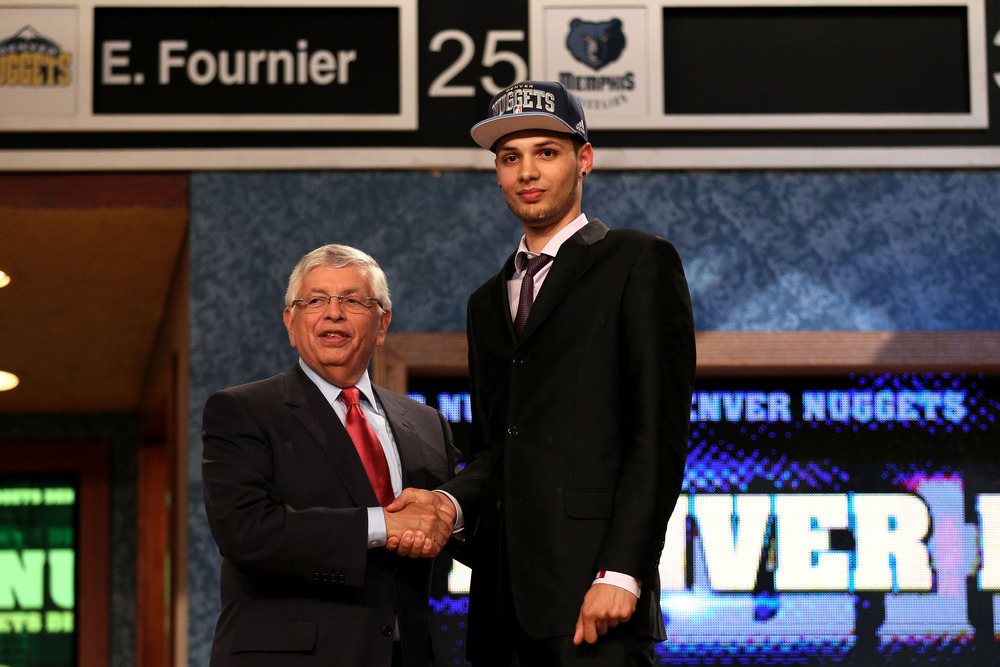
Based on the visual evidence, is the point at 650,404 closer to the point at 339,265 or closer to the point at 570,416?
the point at 570,416

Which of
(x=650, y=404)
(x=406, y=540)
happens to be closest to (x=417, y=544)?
(x=406, y=540)

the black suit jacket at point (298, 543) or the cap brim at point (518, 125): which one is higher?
the cap brim at point (518, 125)

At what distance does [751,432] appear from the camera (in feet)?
12.4

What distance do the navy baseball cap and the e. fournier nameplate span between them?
1.61m

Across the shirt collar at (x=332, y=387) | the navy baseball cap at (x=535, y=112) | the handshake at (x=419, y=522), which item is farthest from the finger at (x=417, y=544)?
the navy baseball cap at (x=535, y=112)

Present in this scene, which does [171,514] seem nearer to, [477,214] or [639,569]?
[477,214]

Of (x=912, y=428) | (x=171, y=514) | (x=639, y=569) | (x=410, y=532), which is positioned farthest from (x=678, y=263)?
(x=171, y=514)

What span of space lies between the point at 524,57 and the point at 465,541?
1.87 meters

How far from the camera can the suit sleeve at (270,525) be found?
7.22 ft

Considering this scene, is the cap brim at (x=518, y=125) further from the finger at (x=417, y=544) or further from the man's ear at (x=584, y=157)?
the finger at (x=417, y=544)

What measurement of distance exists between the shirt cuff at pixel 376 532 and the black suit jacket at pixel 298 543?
0.6 inches

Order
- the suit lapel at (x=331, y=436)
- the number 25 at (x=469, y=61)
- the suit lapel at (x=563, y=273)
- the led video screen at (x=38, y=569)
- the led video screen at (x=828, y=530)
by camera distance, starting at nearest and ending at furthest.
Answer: the suit lapel at (x=563, y=273), the suit lapel at (x=331, y=436), the led video screen at (x=828, y=530), the number 25 at (x=469, y=61), the led video screen at (x=38, y=569)

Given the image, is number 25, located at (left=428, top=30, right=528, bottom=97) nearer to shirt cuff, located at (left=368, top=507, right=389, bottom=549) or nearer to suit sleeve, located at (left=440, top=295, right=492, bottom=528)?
suit sleeve, located at (left=440, top=295, right=492, bottom=528)

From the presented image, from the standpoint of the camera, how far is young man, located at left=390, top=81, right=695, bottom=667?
1980 millimetres
